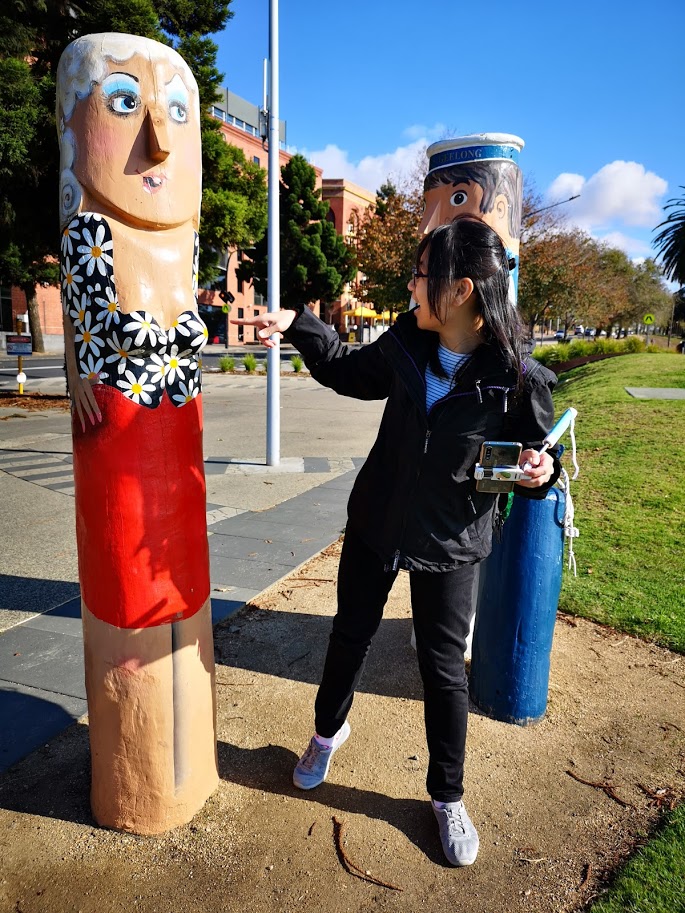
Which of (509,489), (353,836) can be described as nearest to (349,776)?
(353,836)

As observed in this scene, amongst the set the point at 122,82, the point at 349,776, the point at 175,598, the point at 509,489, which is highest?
the point at 122,82

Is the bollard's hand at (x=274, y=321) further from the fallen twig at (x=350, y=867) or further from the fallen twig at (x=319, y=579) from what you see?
the fallen twig at (x=319, y=579)

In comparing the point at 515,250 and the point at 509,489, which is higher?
the point at 515,250

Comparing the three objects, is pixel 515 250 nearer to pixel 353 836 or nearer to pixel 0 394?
pixel 353 836

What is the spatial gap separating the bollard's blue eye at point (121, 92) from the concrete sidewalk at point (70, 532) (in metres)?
2.27

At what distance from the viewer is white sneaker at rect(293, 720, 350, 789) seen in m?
2.38

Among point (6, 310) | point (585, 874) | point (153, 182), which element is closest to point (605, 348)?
point (585, 874)

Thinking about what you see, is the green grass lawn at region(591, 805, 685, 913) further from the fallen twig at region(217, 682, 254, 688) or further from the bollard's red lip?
the bollard's red lip

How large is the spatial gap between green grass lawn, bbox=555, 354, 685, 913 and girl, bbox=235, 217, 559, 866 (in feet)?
1.77

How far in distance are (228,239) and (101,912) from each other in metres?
12.9

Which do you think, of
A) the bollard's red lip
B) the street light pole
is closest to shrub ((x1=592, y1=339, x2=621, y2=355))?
the street light pole

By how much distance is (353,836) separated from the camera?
2176mm

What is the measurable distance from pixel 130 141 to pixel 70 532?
399 centimetres

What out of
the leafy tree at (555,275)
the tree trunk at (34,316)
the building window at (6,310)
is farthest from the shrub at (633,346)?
the building window at (6,310)
